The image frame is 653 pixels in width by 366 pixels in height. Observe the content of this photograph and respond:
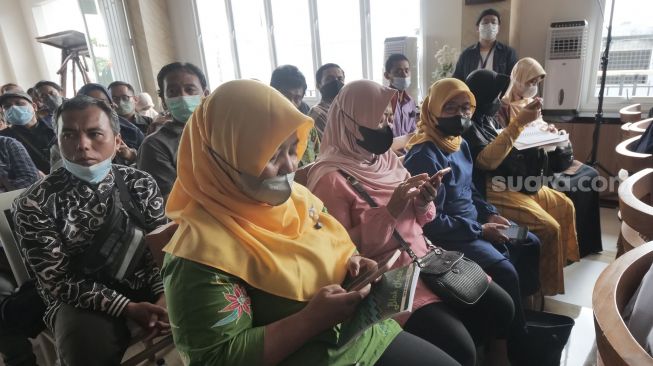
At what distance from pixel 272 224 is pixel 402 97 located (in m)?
2.66

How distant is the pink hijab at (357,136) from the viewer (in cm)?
156

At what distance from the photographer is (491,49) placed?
375cm

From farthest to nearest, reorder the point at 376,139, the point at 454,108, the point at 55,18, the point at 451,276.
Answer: the point at 55,18
the point at 454,108
the point at 376,139
the point at 451,276

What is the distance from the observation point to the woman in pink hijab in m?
1.25

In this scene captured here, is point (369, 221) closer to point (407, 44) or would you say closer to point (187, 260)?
point (187, 260)

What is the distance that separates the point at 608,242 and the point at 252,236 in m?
2.97

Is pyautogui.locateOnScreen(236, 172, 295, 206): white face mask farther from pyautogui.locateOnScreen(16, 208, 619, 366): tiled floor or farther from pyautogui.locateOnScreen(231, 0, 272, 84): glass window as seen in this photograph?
pyautogui.locateOnScreen(231, 0, 272, 84): glass window

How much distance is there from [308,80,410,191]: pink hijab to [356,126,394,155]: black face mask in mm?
20

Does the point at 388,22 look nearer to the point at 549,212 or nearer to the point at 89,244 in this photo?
the point at 549,212

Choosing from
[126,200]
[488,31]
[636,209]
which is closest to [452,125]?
[636,209]

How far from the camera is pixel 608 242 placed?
2830 millimetres

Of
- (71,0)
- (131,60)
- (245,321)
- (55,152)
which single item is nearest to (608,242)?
(245,321)

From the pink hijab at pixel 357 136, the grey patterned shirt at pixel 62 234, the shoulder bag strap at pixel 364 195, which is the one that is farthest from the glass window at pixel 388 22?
the grey patterned shirt at pixel 62 234

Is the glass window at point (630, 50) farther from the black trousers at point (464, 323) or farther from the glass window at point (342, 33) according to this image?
the black trousers at point (464, 323)
